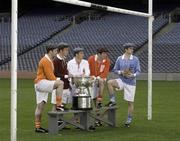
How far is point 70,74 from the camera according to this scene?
1322cm

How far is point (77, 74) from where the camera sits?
43.4ft

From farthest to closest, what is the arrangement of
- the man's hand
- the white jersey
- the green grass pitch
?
the man's hand
the white jersey
the green grass pitch

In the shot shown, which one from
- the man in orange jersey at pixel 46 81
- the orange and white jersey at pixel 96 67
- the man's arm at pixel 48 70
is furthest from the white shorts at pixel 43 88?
the orange and white jersey at pixel 96 67

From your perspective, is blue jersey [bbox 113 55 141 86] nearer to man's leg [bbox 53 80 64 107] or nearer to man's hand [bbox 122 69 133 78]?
man's hand [bbox 122 69 133 78]

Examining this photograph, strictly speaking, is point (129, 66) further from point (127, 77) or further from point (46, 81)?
point (46, 81)

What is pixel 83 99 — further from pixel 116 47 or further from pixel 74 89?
pixel 116 47

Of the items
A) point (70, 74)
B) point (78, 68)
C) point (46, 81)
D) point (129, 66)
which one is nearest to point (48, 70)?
point (46, 81)

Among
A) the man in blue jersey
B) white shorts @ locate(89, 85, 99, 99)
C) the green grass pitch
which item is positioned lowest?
the green grass pitch

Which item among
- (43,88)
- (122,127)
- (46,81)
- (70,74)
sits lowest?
(122,127)

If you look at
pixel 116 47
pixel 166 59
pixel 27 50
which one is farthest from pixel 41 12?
pixel 166 59

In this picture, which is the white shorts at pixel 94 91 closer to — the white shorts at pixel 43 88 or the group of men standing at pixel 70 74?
the group of men standing at pixel 70 74

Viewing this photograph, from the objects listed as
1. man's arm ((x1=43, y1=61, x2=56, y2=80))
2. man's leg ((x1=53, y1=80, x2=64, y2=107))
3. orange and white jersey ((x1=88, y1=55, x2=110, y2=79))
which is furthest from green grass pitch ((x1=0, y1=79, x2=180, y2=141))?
orange and white jersey ((x1=88, y1=55, x2=110, y2=79))

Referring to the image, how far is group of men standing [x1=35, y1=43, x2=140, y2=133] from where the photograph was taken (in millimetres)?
12039

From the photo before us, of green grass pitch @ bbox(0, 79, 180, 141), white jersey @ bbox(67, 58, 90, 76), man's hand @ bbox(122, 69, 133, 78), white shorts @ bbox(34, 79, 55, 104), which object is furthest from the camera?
man's hand @ bbox(122, 69, 133, 78)
